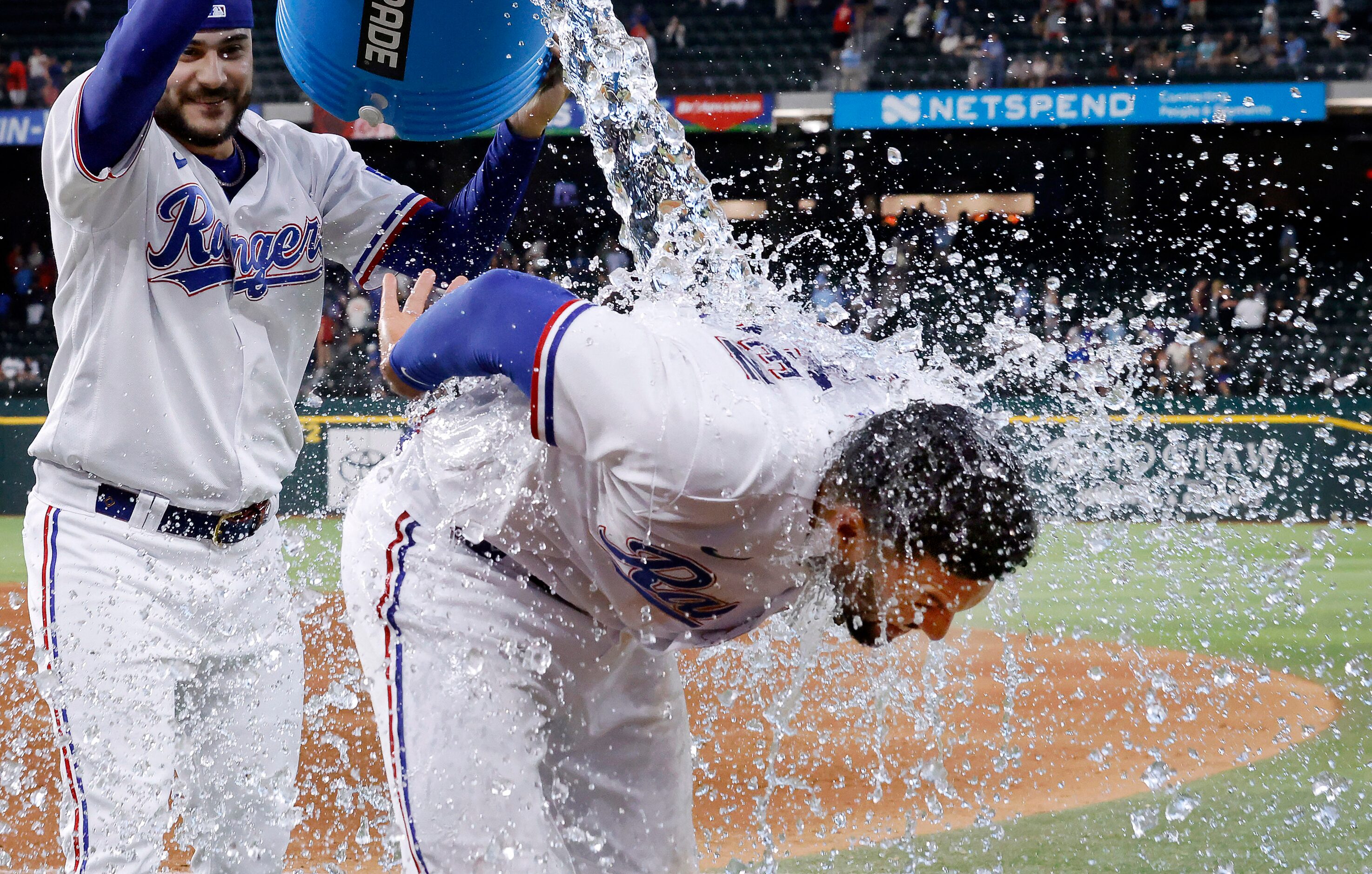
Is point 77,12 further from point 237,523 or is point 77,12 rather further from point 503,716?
point 503,716

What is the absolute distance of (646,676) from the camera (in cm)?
240

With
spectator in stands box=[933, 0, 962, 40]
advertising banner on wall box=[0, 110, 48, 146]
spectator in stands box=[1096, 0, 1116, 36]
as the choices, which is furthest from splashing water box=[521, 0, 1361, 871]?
advertising banner on wall box=[0, 110, 48, 146]

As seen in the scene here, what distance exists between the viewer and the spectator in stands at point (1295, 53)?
56.6ft

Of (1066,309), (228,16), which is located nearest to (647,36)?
(1066,309)

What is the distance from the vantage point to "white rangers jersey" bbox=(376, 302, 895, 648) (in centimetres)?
179

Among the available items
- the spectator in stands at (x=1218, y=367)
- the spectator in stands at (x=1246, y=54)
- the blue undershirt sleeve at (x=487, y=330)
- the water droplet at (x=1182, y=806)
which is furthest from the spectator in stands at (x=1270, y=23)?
the blue undershirt sleeve at (x=487, y=330)

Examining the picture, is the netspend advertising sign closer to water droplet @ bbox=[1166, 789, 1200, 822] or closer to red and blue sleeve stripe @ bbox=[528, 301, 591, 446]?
water droplet @ bbox=[1166, 789, 1200, 822]

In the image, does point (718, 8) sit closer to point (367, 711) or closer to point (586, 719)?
point (367, 711)

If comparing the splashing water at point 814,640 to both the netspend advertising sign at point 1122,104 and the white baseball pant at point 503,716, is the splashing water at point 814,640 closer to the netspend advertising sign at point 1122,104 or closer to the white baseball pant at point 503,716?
the white baseball pant at point 503,716

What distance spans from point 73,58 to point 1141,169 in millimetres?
15944

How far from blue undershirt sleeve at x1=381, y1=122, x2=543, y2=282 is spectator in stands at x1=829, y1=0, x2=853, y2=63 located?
1622 cm

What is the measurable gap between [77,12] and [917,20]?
1276cm

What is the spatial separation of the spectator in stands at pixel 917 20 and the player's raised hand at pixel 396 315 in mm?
17388

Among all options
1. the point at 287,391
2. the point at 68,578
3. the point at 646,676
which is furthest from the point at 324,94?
the point at 646,676
